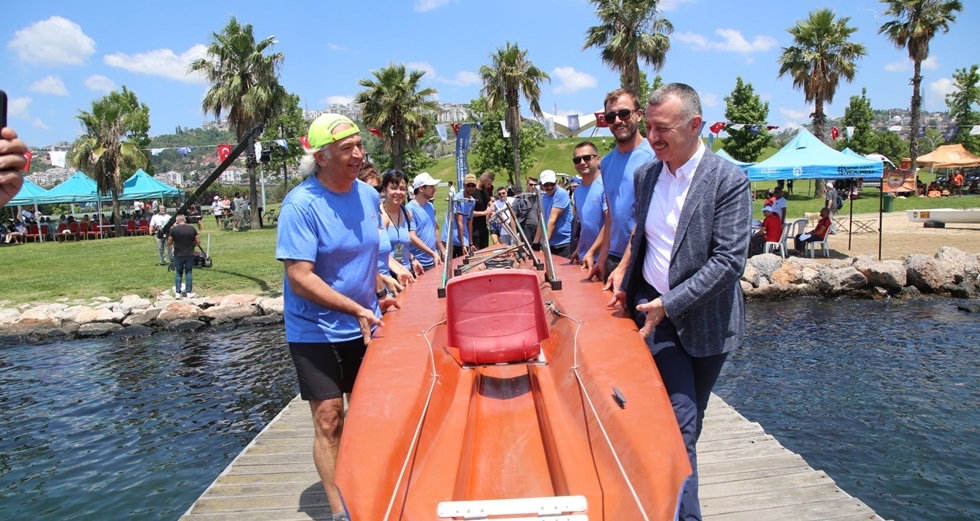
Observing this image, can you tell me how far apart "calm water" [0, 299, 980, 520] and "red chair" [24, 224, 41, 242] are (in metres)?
18.3

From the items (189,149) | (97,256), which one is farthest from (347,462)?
(189,149)

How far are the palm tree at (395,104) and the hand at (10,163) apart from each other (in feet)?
89.0

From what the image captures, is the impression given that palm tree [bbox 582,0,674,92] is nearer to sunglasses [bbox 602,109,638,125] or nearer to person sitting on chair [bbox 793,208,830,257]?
person sitting on chair [bbox 793,208,830,257]

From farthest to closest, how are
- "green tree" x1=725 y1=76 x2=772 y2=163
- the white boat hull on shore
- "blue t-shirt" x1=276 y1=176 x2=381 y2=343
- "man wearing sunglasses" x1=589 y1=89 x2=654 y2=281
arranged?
"green tree" x1=725 y1=76 x2=772 y2=163
the white boat hull on shore
"man wearing sunglasses" x1=589 y1=89 x2=654 y2=281
"blue t-shirt" x1=276 y1=176 x2=381 y2=343

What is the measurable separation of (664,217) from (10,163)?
7.40ft

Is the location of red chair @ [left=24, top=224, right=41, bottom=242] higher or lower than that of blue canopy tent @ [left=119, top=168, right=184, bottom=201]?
lower

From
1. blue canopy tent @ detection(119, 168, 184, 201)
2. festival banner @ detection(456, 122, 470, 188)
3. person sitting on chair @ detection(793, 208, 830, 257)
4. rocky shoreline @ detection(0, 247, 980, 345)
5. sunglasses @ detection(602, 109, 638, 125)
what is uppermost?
festival banner @ detection(456, 122, 470, 188)

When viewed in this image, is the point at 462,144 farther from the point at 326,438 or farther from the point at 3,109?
the point at 3,109

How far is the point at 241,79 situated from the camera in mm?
27141

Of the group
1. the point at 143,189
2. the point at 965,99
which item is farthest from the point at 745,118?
the point at 143,189

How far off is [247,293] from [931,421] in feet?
36.4

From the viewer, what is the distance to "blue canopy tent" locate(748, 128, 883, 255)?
14.3 meters

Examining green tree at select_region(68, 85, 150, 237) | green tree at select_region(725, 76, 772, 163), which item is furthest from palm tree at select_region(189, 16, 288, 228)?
green tree at select_region(725, 76, 772, 163)

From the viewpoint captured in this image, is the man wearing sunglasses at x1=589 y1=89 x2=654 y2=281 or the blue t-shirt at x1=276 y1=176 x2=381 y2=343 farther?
the man wearing sunglasses at x1=589 y1=89 x2=654 y2=281
